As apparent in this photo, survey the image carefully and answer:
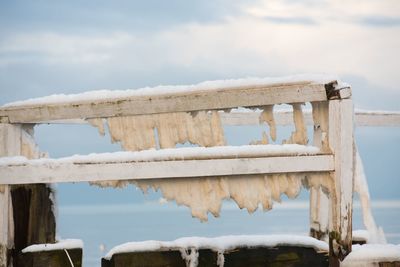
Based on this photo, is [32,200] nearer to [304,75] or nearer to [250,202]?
[250,202]

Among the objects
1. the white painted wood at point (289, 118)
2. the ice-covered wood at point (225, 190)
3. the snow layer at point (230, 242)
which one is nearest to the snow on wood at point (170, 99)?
the white painted wood at point (289, 118)

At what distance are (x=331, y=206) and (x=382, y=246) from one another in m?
0.57

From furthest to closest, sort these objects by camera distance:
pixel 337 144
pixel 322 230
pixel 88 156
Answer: pixel 322 230 → pixel 88 156 → pixel 337 144

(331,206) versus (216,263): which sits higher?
(331,206)

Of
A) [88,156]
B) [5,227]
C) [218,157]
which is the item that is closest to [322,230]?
[218,157]

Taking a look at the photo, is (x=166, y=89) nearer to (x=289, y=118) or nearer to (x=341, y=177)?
(x=341, y=177)

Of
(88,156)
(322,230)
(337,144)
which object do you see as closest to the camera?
(337,144)

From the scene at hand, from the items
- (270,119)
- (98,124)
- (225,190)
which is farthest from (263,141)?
(98,124)

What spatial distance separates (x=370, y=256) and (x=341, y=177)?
2.14 feet

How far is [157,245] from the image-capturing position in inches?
247

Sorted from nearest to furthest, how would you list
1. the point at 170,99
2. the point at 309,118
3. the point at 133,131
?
the point at 170,99, the point at 133,131, the point at 309,118

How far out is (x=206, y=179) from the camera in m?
6.34

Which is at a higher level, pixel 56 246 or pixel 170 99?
pixel 170 99

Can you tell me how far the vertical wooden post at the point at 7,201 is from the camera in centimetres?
679
